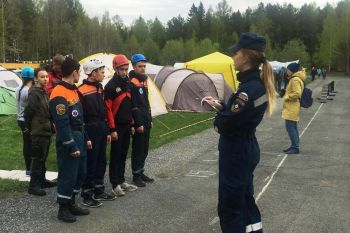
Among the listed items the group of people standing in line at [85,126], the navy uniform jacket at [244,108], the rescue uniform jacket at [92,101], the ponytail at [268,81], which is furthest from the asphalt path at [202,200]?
the ponytail at [268,81]

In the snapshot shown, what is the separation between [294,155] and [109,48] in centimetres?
7065

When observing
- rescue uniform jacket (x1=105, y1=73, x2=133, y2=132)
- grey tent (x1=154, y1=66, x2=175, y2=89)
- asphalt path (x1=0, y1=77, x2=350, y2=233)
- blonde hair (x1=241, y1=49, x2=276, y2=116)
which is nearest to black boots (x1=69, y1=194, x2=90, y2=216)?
asphalt path (x1=0, y1=77, x2=350, y2=233)

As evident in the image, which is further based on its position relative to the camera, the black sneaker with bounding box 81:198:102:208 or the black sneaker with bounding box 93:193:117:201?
the black sneaker with bounding box 93:193:117:201

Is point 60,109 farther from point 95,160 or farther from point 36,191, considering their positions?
point 36,191

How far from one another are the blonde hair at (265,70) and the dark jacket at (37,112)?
11.9 feet

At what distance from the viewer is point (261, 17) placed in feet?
322

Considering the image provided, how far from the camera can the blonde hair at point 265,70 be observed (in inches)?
152

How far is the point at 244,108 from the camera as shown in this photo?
3748mm

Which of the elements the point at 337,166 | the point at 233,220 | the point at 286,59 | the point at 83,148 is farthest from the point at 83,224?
the point at 286,59

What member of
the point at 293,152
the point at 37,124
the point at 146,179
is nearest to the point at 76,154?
the point at 37,124

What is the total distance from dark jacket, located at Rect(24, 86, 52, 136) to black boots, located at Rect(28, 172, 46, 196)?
2.00ft

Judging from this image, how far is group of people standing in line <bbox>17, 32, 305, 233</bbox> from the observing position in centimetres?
386

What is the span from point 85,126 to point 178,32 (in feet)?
342

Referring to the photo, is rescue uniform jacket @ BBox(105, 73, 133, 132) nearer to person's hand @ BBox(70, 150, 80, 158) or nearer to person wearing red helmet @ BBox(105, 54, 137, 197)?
person wearing red helmet @ BBox(105, 54, 137, 197)
